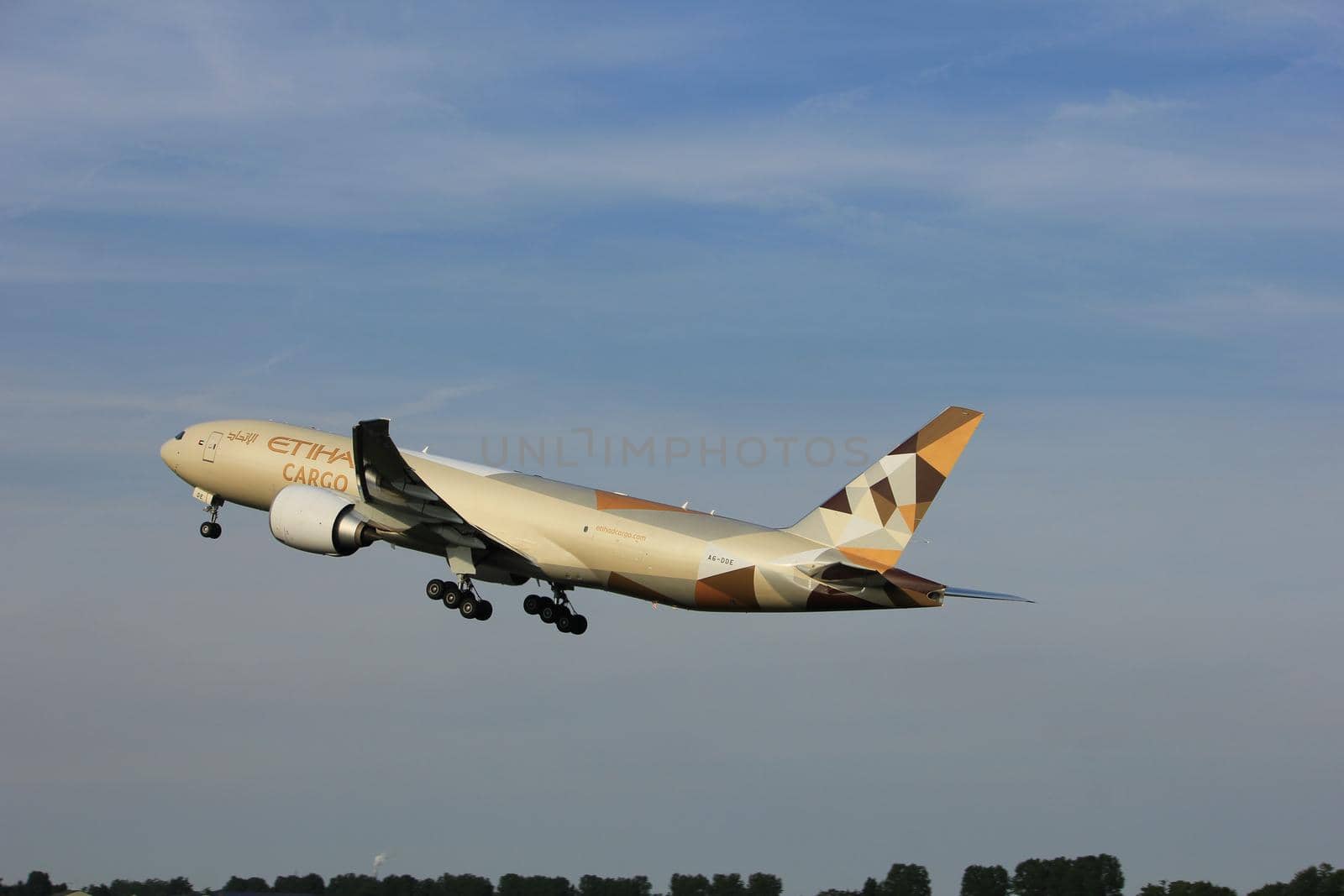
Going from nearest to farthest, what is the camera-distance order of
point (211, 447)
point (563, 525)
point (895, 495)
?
1. point (895, 495)
2. point (563, 525)
3. point (211, 447)

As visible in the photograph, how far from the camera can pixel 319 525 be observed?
57.1m

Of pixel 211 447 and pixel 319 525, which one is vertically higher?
pixel 211 447

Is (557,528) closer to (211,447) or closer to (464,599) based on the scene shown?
(464,599)

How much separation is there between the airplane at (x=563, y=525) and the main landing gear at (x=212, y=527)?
13 centimetres

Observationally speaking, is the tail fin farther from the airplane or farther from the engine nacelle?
the engine nacelle

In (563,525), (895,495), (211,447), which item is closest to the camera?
(895,495)

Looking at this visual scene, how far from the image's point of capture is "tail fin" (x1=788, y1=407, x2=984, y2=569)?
50.9m

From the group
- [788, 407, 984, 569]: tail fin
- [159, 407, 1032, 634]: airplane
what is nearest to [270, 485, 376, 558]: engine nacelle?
[159, 407, 1032, 634]: airplane

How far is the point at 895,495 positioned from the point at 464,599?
1611 centimetres

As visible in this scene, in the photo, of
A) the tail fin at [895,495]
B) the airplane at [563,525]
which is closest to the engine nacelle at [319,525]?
the airplane at [563,525]

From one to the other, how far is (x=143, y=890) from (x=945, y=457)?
42.5 meters

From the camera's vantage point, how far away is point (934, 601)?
158 feet

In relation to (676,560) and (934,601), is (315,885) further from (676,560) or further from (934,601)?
(934,601)

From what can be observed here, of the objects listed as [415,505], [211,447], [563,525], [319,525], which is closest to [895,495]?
[563,525]
